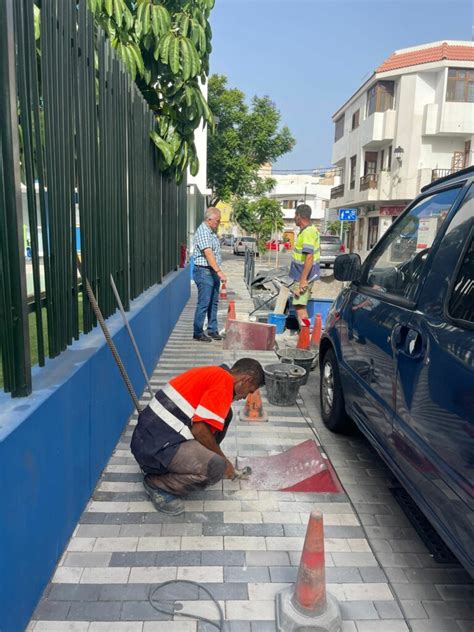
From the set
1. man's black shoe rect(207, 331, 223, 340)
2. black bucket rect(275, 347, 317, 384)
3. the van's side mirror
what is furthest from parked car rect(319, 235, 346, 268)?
the van's side mirror

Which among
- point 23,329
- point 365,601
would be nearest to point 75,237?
point 23,329

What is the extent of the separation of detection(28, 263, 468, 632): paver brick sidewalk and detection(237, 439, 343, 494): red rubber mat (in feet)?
0.28

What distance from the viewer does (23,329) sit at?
85.0 inches

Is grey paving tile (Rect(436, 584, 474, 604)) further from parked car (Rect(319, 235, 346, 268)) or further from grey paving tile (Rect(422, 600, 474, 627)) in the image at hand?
parked car (Rect(319, 235, 346, 268))

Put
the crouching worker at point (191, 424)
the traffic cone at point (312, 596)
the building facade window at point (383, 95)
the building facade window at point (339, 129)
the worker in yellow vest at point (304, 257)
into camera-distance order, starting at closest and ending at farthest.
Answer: the traffic cone at point (312, 596) < the crouching worker at point (191, 424) < the worker in yellow vest at point (304, 257) < the building facade window at point (383, 95) < the building facade window at point (339, 129)

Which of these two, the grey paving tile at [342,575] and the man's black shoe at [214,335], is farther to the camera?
the man's black shoe at [214,335]

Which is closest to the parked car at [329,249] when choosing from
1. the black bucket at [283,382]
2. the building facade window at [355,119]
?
the building facade window at [355,119]

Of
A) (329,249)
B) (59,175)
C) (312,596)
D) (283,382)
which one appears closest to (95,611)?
(312,596)

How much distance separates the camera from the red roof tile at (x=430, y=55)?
2719 cm

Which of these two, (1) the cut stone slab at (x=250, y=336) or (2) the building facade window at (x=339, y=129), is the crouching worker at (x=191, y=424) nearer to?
(1) the cut stone slab at (x=250, y=336)

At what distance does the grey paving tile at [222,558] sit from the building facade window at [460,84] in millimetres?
30719

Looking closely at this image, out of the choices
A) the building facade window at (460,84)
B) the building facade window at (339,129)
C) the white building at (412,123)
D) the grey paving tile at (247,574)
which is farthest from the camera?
the building facade window at (339,129)

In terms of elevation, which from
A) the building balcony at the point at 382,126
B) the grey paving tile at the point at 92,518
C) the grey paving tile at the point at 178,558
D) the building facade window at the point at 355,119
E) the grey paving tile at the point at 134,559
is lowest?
the grey paving tile at the point at 178,558

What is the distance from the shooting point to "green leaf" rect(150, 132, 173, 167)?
5.86 meters
